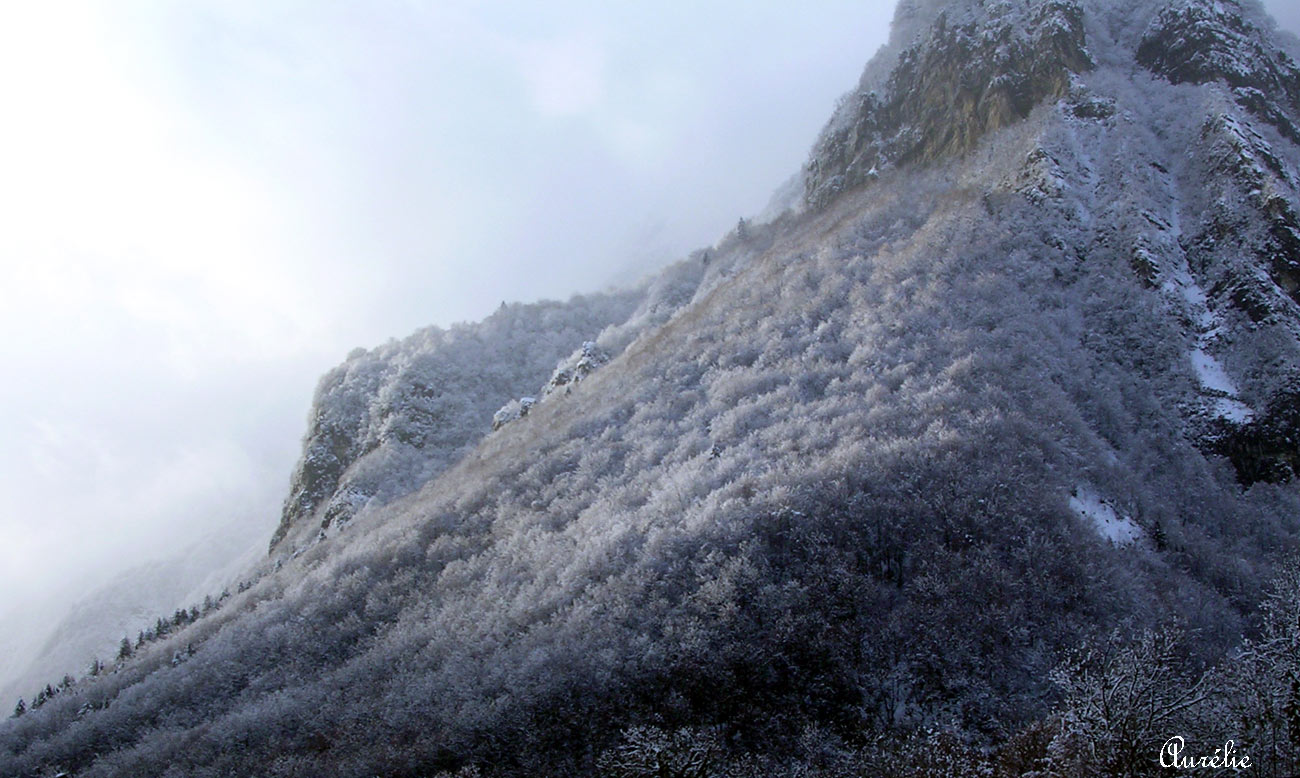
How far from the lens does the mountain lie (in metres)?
18.2

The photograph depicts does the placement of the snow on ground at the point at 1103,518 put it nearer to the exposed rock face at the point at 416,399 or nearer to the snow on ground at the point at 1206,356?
the snow on ground at the point at 1206,356

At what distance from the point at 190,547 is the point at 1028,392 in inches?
6372

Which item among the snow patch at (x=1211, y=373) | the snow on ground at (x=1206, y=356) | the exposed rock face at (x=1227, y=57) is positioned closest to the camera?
the snow on ground at (x=1206, y=356)

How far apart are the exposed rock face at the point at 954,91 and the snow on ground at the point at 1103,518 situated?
34.6m

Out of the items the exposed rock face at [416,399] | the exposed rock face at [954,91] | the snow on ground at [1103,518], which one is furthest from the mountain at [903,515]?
the exposed rock face at [416,399]

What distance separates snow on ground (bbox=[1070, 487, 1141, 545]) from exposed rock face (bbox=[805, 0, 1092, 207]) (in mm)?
34605

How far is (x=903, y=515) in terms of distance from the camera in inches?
896

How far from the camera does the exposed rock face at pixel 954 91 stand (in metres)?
50.1

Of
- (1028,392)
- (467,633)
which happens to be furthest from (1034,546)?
(467,633)

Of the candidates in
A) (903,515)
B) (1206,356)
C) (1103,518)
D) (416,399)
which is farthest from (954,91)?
(416,399)

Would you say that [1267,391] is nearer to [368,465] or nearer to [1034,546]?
[1034,546]

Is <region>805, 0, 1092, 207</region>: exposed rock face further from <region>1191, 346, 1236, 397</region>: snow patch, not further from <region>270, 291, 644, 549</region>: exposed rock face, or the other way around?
<region>270, 291, 644, 549</region>: exposed rock face

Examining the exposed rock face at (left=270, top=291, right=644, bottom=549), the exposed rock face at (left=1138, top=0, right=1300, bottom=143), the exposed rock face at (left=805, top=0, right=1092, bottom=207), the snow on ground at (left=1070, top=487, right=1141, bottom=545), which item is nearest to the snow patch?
the snow on ground at (left=1070, top=487, right=1141, bottom=545)

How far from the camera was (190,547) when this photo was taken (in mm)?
141500
